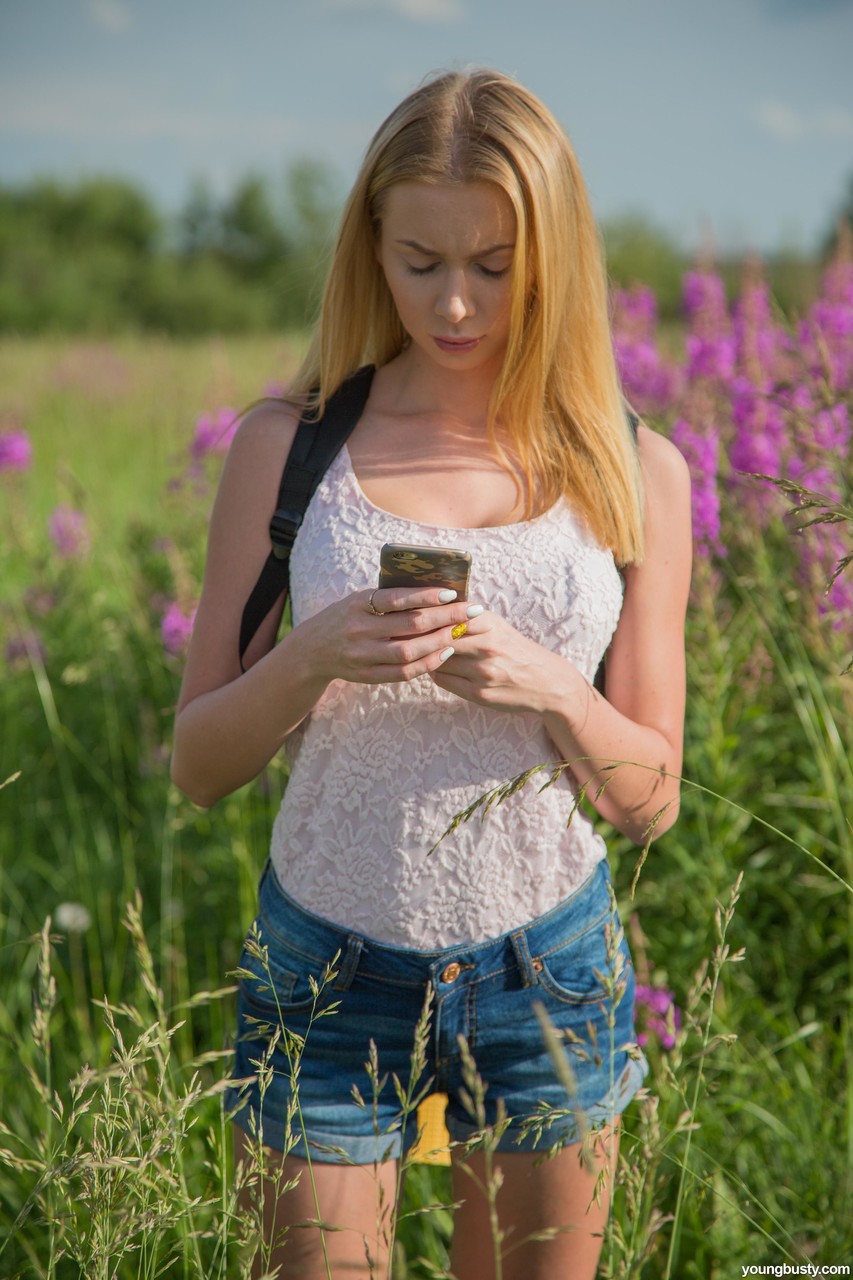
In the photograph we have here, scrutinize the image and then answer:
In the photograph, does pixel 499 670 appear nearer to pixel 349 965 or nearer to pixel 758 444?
pixel 349 965

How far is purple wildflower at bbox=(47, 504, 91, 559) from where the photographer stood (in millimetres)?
4527

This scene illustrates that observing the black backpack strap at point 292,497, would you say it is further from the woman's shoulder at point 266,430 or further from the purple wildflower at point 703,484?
the purple wildflower at point 703,484

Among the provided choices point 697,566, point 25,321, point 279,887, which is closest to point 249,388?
point 697,566

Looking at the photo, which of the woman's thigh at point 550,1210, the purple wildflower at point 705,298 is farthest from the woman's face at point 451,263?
the purple wildflower at point 705,298

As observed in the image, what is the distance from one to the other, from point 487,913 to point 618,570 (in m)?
0.55

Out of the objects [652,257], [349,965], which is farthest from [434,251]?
[652,257]

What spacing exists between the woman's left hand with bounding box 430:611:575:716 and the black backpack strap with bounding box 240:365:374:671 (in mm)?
307

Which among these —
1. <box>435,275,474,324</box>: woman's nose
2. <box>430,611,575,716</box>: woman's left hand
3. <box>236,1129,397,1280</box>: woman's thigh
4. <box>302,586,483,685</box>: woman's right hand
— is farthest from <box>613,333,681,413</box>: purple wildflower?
<box>236,1129,397,1280</box>: woman's thigh

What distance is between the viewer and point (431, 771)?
5.14 ft

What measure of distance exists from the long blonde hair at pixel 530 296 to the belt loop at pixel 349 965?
67cm

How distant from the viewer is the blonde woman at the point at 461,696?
1517mm

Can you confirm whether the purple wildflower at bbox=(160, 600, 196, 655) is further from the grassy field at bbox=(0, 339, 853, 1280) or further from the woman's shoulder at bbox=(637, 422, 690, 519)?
the woman's shoulder at bbox=(637, 422, 690, 519)

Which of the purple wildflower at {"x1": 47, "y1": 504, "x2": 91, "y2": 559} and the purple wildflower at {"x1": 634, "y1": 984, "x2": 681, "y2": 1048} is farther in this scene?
the purple wildflower at {"x1": 47, "y1": 504, "x2": 91, "y2": 559}

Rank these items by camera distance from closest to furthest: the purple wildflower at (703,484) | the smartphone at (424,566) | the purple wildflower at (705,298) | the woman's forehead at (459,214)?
the smartphone at (424,566), the woman's forehead at (459,214), the purple wildflower at (703,484), the purple wildflower at (705,298)
